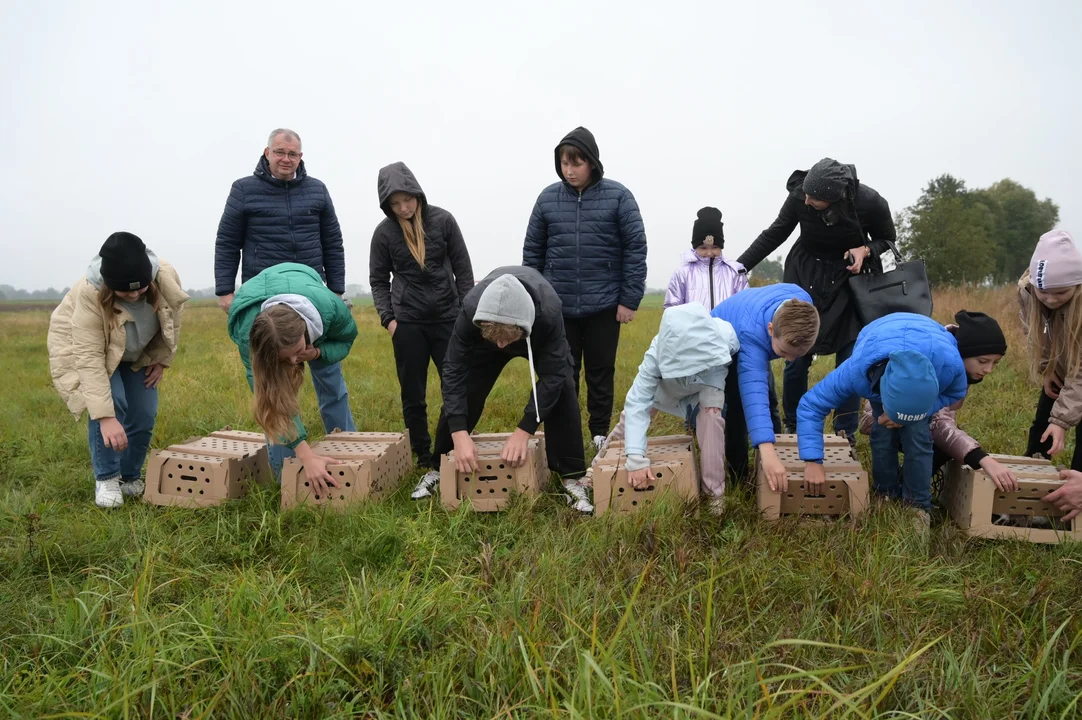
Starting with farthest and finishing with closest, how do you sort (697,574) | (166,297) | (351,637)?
(166,297) < (697,574) < (351,637)

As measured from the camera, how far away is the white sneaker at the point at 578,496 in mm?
3490

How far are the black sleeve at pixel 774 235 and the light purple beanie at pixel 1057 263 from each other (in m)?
1.31

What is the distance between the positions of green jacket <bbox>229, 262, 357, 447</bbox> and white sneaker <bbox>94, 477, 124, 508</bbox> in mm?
1043

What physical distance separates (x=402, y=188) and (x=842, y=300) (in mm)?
2685

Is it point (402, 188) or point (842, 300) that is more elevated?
point (402, 188)

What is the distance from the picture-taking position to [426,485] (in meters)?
3.88

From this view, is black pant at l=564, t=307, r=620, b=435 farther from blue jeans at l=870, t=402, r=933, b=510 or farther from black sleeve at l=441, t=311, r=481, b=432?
blue jeans at l=870, t=402, r=933, b=510

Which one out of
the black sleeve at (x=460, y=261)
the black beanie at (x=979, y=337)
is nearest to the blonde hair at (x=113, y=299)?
the black sleeve at (x=460, y=261)

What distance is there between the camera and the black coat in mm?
3373

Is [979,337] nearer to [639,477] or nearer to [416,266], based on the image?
[639,477]

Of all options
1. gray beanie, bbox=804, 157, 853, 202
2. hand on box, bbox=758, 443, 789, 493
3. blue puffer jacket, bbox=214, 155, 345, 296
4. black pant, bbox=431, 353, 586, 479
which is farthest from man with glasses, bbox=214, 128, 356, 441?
gray beanie, bbox=804, 157, 853, 202

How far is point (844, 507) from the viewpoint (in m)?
3.26

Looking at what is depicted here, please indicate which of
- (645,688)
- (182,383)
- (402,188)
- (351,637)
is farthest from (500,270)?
(182,383)

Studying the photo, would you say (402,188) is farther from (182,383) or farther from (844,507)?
(182,383)
